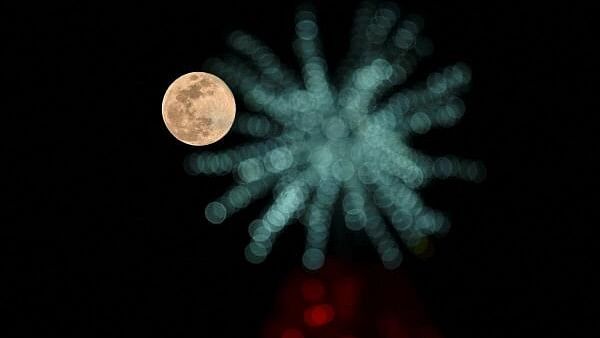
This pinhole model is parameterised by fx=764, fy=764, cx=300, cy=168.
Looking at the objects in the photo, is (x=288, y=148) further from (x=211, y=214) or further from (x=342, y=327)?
(x=342, y=327)

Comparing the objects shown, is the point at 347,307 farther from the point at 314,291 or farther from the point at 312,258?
the point at 312,258

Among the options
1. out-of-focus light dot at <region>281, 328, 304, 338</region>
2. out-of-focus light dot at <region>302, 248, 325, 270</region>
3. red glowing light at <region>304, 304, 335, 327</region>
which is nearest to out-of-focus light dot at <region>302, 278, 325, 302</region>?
red glowing light at <region>304, 304, 335, 327</region>

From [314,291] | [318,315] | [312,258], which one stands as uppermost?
[314,291]

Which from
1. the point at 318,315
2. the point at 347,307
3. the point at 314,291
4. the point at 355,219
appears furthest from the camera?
the point at 318,315

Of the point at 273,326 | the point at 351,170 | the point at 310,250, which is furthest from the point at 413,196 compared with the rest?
the point at 273,326

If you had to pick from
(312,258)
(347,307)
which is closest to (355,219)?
(312,258)

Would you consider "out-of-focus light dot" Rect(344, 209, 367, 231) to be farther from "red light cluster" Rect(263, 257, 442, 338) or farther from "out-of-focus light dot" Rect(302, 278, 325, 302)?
"out-of-focus light dot" Rect(302, 278, 325, 302)
